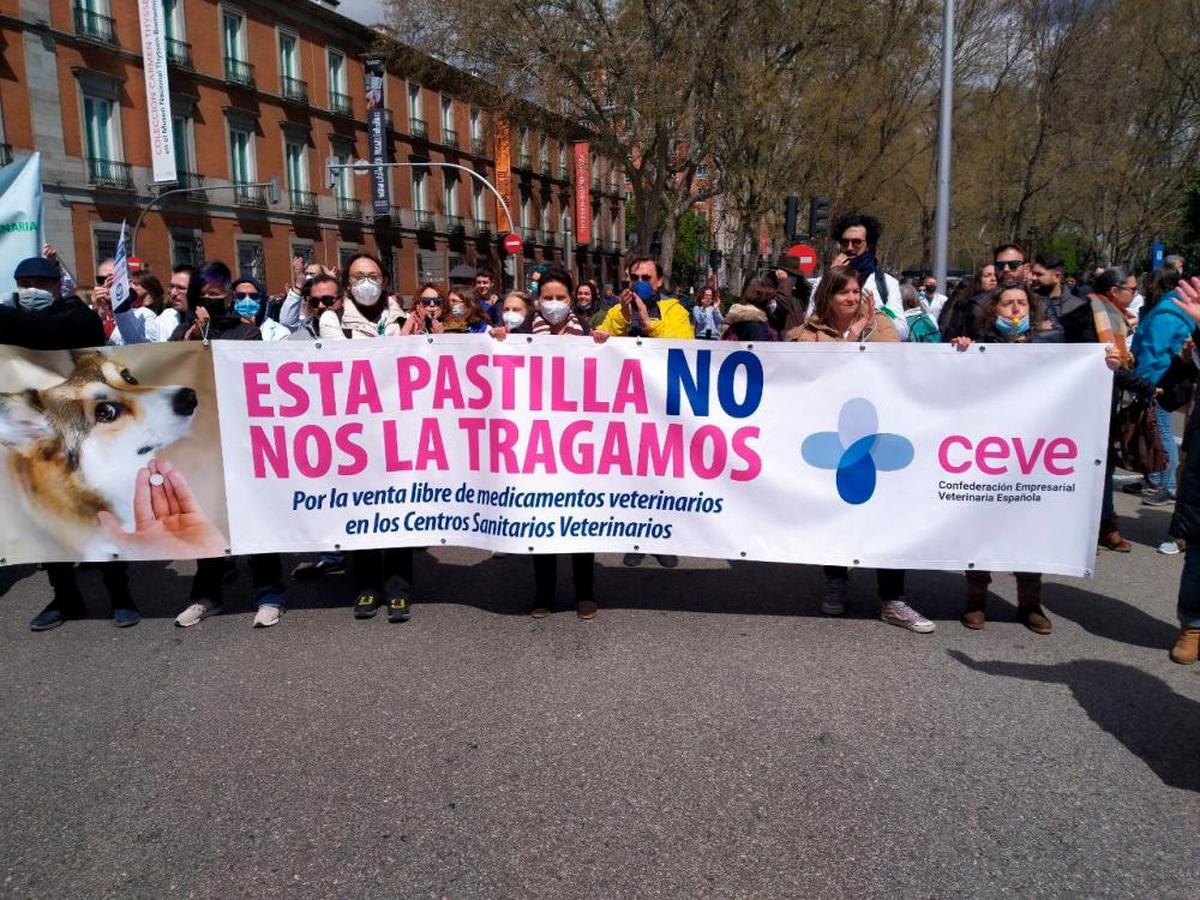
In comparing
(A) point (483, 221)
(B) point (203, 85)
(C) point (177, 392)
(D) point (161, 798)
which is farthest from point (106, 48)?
(D) point (161, 798)

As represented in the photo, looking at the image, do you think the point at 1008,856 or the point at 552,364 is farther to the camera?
the point at 552,364

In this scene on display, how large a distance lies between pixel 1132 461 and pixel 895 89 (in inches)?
948

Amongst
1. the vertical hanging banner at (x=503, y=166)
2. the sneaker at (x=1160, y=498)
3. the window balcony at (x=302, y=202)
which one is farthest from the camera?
the window balcony at (x=302, y=202)

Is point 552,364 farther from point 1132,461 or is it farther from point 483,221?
point 483,221

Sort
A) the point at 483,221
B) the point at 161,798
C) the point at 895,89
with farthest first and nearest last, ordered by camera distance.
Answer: the point at 483,221 < the point at 895,89 < the point at 161,798

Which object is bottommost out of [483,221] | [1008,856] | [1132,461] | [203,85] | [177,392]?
[1008,856]

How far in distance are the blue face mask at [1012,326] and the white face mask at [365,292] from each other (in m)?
3.50

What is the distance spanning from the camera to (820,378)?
15.0 feet

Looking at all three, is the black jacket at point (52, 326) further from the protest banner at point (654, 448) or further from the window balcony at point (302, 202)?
the window balcony at point (302, 202)

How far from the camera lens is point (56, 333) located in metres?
4.81

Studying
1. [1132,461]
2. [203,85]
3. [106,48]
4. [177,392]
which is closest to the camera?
[177,392]

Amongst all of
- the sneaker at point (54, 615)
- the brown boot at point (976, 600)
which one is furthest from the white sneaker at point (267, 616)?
the brown boot at point (976, 600)

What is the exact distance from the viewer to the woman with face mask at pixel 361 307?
532 centimetres

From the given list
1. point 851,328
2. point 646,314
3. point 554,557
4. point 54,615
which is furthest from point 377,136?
point 851,328
